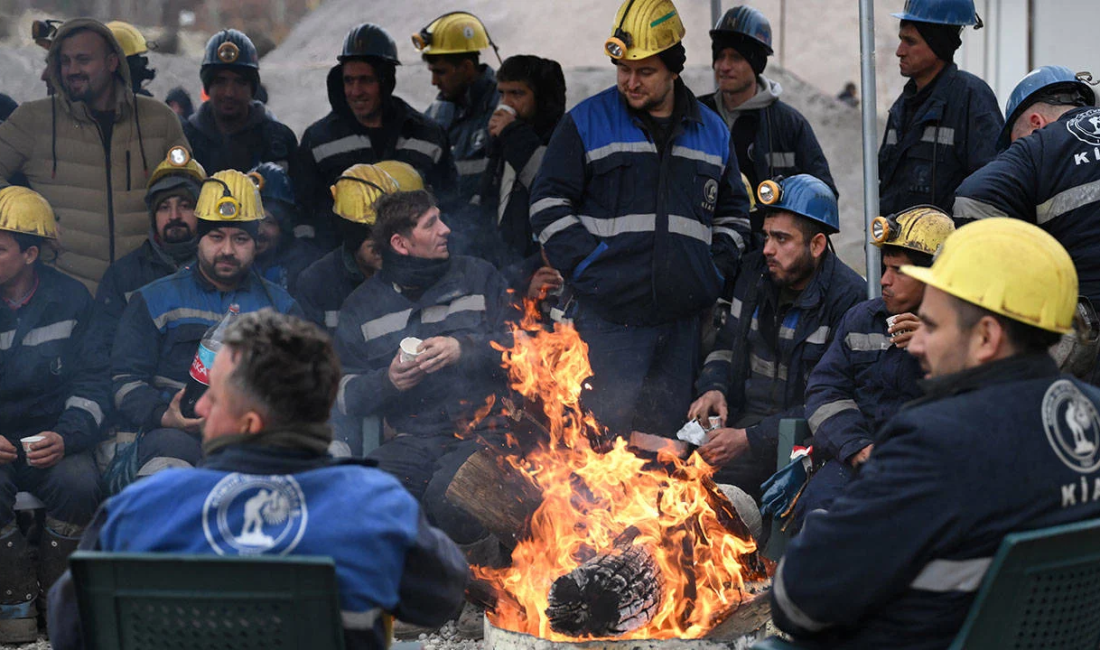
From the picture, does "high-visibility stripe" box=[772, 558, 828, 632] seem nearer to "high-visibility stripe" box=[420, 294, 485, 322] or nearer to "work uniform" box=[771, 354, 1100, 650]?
"work uniform" box=[771, 354, 1100, 650]

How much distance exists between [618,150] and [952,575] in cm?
351

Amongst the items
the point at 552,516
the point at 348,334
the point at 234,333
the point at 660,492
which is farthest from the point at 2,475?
the point at 234,333

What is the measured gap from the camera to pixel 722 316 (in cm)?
629

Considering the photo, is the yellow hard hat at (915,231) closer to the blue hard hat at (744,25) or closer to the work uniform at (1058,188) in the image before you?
the work uniform at (1058,188)

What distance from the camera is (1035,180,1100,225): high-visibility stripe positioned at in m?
4.78

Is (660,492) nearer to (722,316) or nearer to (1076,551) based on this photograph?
(722,316)

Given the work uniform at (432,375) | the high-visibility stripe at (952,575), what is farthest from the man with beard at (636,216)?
the high-visibility stripe at (952,575)

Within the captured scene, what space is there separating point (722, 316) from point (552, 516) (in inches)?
70.2

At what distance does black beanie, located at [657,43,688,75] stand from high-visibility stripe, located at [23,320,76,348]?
317cm

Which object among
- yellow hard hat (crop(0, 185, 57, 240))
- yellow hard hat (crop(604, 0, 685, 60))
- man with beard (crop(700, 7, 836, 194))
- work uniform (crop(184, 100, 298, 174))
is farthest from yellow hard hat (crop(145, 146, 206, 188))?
man with beard (crop(700, 7, 836, 194))

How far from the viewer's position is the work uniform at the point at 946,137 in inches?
248

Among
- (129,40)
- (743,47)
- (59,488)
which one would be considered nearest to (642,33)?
(743,47)

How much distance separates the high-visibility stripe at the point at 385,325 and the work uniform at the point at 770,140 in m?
2.13

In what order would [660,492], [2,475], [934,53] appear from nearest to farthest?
[660,492] < [2,475] < [934,53]
